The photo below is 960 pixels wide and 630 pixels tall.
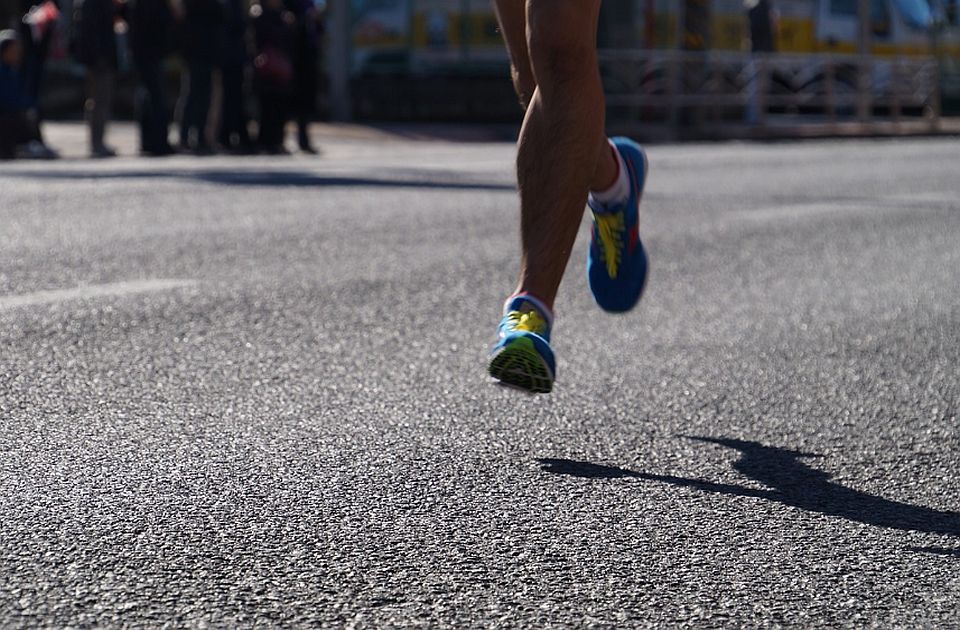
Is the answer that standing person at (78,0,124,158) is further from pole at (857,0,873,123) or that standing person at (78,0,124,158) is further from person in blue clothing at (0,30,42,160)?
pole at (857,0,873,123)

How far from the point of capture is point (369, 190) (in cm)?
856

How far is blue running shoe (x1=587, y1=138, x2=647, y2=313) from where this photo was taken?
3.47m

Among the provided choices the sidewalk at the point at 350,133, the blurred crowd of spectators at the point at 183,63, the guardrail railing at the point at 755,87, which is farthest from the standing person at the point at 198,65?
the guardrail railing at the point at 755,87

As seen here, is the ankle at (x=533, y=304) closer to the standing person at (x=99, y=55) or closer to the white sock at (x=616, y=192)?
the white sock at (x=616, y=192)

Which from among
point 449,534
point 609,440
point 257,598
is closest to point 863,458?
point 609,440

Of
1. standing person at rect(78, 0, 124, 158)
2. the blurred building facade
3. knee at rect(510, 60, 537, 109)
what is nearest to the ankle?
knee at rect(510, 60, 537, 109)

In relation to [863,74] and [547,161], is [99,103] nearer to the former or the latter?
[547,161]

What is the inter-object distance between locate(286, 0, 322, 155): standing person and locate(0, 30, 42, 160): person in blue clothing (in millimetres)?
2808

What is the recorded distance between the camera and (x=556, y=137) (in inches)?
119

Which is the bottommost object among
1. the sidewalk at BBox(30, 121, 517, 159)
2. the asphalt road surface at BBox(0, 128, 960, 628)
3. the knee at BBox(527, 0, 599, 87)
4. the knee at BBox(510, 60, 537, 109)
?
the sidewalk at BBox(30, 121, 517, 159)

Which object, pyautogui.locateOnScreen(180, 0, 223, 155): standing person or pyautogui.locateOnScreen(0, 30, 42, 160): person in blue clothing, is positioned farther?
pyautogui.locateOnScreen(180, 0, 223, 155): standing person

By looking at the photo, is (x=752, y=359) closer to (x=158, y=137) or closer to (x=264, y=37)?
(x=158, y=137)

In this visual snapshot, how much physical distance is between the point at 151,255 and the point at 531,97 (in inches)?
95.8

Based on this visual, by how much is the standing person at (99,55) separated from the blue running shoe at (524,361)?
1023cm
